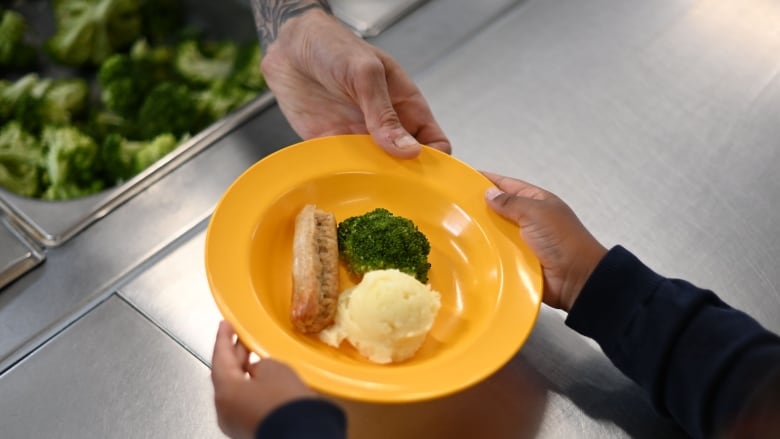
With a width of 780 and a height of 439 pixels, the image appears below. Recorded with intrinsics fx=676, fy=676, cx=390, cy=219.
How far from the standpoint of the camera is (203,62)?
178 cm

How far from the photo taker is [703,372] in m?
0.95

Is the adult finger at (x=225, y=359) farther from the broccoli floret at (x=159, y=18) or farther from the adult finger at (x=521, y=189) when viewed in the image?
the broccoli floret at (x=159, y=18)

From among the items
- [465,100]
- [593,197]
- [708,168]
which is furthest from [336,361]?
[708,168]

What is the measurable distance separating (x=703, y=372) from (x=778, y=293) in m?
0.39

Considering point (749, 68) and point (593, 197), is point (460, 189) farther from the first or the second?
point (749, 68)

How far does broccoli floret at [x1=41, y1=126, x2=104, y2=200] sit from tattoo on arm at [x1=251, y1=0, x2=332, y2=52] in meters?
0.46

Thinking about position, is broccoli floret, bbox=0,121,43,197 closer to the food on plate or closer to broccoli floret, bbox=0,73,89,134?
broccoli floret, bbox=0,73,89,134

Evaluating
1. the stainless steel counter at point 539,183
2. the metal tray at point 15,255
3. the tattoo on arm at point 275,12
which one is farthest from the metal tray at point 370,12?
the metal tray at point 15,255

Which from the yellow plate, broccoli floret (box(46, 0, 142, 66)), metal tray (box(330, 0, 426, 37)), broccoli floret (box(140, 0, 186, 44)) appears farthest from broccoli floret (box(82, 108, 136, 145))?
the yellow plate

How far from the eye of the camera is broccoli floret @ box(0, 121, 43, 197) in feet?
4.80

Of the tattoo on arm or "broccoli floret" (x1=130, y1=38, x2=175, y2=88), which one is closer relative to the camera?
the tattoo on arm

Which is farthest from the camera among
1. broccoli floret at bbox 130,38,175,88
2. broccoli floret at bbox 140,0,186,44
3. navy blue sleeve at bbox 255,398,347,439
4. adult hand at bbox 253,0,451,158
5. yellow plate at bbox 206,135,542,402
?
broccoli floret at bbox 140,0,186,44

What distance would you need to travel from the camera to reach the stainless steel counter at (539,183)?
3.47ft

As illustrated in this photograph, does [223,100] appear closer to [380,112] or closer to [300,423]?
[380,112]
